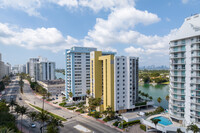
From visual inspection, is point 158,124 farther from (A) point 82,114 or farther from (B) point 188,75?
(A) point 82,114

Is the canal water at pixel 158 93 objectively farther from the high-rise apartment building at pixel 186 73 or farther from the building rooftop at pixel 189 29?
the building rooftop at pixel 189 29

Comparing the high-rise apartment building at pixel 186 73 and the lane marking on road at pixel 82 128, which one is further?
the lane marking on road at pixel 82 128

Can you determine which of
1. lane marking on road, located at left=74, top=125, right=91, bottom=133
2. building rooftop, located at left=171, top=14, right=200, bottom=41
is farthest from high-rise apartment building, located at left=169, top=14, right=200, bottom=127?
lane marking on road, located at left=74, top=125, right=91, bottom=133

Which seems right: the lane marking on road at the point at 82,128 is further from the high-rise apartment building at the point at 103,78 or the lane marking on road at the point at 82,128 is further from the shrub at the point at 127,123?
the high-rise apartment building at the point at 103,78

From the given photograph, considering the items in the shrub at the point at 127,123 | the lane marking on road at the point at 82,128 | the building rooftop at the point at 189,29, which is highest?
the building rooftop at the point at 189,29

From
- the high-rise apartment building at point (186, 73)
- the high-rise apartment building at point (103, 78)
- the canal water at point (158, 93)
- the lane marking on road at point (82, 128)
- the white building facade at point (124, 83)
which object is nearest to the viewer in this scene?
the high-rise apartment building at point (186, 73)

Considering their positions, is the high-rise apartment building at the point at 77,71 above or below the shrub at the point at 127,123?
above

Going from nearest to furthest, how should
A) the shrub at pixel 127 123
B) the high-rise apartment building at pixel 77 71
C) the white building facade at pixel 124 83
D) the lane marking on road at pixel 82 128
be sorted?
the lane marking on road at pixel 82 128 < the shrub at pixel 127 123 < the white building facade at pixel 124 83 < the high-rise apartment building at pixel 77 71

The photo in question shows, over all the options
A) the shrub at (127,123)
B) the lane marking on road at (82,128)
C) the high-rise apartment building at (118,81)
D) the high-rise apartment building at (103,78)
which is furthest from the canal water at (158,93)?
the lane marking on road at (82,128)

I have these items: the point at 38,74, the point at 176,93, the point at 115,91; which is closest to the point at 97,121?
the point at 115,91
